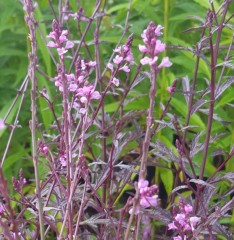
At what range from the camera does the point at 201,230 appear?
142 cm

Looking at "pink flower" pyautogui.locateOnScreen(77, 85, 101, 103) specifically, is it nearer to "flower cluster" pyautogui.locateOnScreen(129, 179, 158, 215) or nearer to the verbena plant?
the verbena plant

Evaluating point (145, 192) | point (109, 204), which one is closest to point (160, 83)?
point (109, 204)

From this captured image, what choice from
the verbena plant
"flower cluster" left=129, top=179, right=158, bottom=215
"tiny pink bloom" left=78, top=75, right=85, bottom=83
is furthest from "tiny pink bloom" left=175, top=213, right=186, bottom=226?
"tiny pink bloom" left=78, top=75, right=85, bottom=83

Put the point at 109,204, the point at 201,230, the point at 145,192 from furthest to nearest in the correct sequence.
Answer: the point at 109,204
the point at 201,230
the point at 145,192

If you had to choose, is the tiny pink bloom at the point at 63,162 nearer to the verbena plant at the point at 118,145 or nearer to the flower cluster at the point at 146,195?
the verbena plant at the point at 118,145

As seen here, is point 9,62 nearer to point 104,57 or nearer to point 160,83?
point 104,57

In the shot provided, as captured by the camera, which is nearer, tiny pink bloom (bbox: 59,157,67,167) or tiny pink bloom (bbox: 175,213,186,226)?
tiny pink bloom (bbox: 175,213,186,226)

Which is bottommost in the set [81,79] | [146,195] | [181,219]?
[181,219]

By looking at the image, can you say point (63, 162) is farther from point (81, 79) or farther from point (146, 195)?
point (146, 195)

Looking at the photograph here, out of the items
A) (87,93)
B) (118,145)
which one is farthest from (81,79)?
(118,145)

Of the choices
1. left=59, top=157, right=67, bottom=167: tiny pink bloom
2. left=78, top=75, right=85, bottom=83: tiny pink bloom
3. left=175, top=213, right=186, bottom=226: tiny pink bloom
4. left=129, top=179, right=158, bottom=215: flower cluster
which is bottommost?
left=175, top=213, right=186, bottom=226: tiny pink bloom

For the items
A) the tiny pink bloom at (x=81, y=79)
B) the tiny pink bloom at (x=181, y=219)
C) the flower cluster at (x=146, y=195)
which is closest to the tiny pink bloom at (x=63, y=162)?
the tiny pink bloom at (x=81, y=79)

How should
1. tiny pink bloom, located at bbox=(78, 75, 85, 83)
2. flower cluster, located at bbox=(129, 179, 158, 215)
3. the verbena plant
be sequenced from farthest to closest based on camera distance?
tiny pink bloom, located at bbox=(78, 75, 85, 83)
the verbena plant
flower cluster, located at bbox=(129, 179, 158, 215)

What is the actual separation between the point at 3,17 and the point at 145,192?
1699mm
